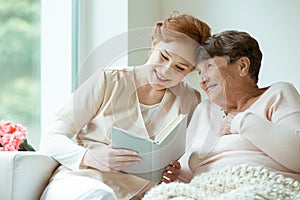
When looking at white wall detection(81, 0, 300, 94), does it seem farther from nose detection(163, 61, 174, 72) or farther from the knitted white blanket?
the knitted white blanket

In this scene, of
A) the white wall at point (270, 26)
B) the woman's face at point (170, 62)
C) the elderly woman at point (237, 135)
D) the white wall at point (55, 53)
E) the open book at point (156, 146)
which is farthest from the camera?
the white wall at point (55, 53)

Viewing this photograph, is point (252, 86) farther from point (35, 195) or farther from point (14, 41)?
point (14, 41)

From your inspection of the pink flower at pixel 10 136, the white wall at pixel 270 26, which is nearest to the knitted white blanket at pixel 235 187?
the pink flower at pixel 10 136

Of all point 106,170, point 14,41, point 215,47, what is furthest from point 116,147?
point 14,41

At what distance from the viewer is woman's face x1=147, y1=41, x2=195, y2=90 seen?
6.03 feet

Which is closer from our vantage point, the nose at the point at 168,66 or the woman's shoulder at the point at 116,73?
the nose at the point at 168,66

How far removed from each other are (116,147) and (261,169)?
466 mm

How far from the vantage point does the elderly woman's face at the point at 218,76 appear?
1.92 m

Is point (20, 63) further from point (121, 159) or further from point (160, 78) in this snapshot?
point (121, 159)

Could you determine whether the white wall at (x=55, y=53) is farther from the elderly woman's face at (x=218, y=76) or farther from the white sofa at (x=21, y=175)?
the elderly woman's face at (x=218, y=76)

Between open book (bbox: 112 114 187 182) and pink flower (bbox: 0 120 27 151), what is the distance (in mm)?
534

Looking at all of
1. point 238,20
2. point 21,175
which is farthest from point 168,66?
point 238,20

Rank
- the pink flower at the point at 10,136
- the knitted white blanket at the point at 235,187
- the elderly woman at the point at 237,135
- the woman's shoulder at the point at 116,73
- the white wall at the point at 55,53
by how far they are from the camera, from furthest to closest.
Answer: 1. the white wall at the point at 55,53
2. the pink flower at the point at 10,136
3. the woman's shoulder at the point at 116,73
4. the elderly woman at the point at 237,135
5. the knitted white blanket at the point at 235,187

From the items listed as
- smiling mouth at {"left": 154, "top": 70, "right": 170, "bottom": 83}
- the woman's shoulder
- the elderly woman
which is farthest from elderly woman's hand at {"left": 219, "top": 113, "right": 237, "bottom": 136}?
the woman's shoulder
